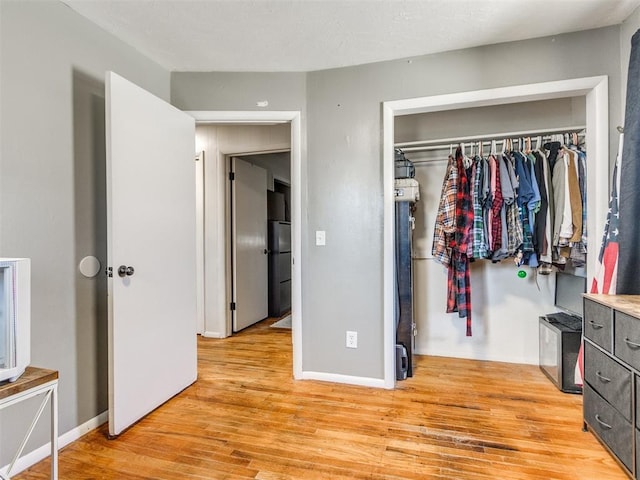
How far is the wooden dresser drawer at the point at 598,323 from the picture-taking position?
1.50 metres

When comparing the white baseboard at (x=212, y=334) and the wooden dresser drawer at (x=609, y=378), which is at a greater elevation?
the wooden dresser drawer at (x=609, y=378)

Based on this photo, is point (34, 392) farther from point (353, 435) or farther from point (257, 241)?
point (257, 241)

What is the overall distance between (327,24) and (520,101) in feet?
4.19

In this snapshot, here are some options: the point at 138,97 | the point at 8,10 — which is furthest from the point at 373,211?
the point at 8,10

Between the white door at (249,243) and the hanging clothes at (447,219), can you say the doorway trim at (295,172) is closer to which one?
the hanging clothes at (447,219)

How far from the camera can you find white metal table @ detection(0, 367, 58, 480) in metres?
1.00

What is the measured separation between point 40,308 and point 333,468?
153 centimetres

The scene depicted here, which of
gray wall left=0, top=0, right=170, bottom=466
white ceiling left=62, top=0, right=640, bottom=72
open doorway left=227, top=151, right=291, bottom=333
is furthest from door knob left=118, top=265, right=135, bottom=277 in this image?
open doorway left=227, top=151, right=291, bottom=333

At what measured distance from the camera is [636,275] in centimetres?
162

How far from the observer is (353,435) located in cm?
176

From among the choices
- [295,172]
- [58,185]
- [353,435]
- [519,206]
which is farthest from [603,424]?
[58,185]

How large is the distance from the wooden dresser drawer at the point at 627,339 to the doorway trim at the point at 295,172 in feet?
5.69

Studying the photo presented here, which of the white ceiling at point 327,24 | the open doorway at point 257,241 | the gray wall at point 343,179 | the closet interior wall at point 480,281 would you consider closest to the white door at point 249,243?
the open doorway at point 257,241

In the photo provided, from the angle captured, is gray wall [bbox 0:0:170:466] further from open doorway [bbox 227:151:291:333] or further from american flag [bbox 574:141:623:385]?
american flag [bbox 574:141:623:385]
